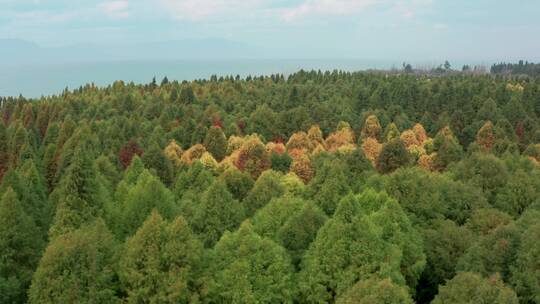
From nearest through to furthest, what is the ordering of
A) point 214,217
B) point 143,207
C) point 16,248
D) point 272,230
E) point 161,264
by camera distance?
point 161,264 → point 16,248 → point 214,217 → point 272,230 → point 143,207

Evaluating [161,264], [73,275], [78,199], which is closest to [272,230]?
[161,264]

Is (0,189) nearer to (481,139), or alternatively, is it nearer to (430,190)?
(430,190)

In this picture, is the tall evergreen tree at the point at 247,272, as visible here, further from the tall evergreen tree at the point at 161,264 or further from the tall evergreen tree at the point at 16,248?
the tall evergreen tree at the point at 16,248

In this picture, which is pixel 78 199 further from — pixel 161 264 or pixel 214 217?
pixel 214 217

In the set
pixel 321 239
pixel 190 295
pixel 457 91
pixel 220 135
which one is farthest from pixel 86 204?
pixel 457 91

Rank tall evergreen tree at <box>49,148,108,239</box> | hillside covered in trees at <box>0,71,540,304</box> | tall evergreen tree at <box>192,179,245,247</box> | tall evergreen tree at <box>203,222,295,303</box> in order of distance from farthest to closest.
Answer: tall evergreen tree at <box>192,179,245,247</box>, tall evergreen tree at <box>49,148,108,239</box>, tall evergreen tree at <box>203,222,295,303</box>, hillside covered in trees at <box>0,71,540,304</box>

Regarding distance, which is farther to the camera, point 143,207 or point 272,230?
point 143,207

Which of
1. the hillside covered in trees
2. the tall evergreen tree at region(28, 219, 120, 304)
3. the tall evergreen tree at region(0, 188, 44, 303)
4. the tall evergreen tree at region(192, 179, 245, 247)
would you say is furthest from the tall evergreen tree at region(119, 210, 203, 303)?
the tall evergreen tree at region(0, 188, 44, 303)

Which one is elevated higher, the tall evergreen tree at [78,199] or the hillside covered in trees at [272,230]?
the tall evergreen tree at [78,199]

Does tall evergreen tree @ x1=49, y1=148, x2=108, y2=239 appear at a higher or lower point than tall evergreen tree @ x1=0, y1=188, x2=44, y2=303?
higher

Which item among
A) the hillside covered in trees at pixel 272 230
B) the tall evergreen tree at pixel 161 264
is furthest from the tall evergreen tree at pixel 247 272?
the tall evergreen tree at pixel 161 264

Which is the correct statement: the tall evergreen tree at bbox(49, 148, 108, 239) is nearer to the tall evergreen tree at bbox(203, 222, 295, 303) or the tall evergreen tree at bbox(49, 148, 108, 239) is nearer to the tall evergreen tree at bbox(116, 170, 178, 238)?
A: the tall evergreen tree at bbox(116, 170, 178, 238)
